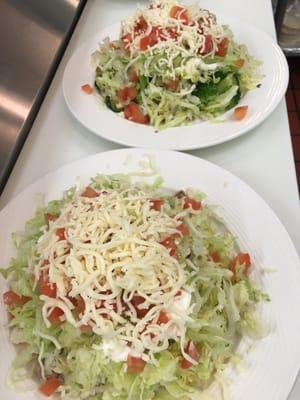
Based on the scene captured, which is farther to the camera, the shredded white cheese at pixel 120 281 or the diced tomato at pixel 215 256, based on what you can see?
the diced tomato at pixel 215 256

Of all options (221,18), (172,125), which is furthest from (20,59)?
(221,18)

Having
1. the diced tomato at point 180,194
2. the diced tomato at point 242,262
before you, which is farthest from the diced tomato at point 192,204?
the diced tomato at point 242,262

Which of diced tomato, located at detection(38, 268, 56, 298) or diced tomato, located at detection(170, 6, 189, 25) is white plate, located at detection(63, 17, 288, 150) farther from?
diced tomato, located at detection(38, 268, 56, 298)

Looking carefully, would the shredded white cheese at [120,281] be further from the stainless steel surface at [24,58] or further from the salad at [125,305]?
the stainless steel surface at [24,58]

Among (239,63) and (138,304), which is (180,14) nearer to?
(239,63)

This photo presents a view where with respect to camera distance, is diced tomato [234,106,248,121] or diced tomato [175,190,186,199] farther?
diced tomato [234,106,248,121]

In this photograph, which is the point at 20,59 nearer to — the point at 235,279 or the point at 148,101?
the point at 148,101

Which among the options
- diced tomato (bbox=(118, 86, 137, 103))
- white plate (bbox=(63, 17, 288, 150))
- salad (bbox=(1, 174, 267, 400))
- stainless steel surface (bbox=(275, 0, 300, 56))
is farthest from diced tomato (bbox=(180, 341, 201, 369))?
stainless steel surface (bbox=(275, 0, 300, 56))
